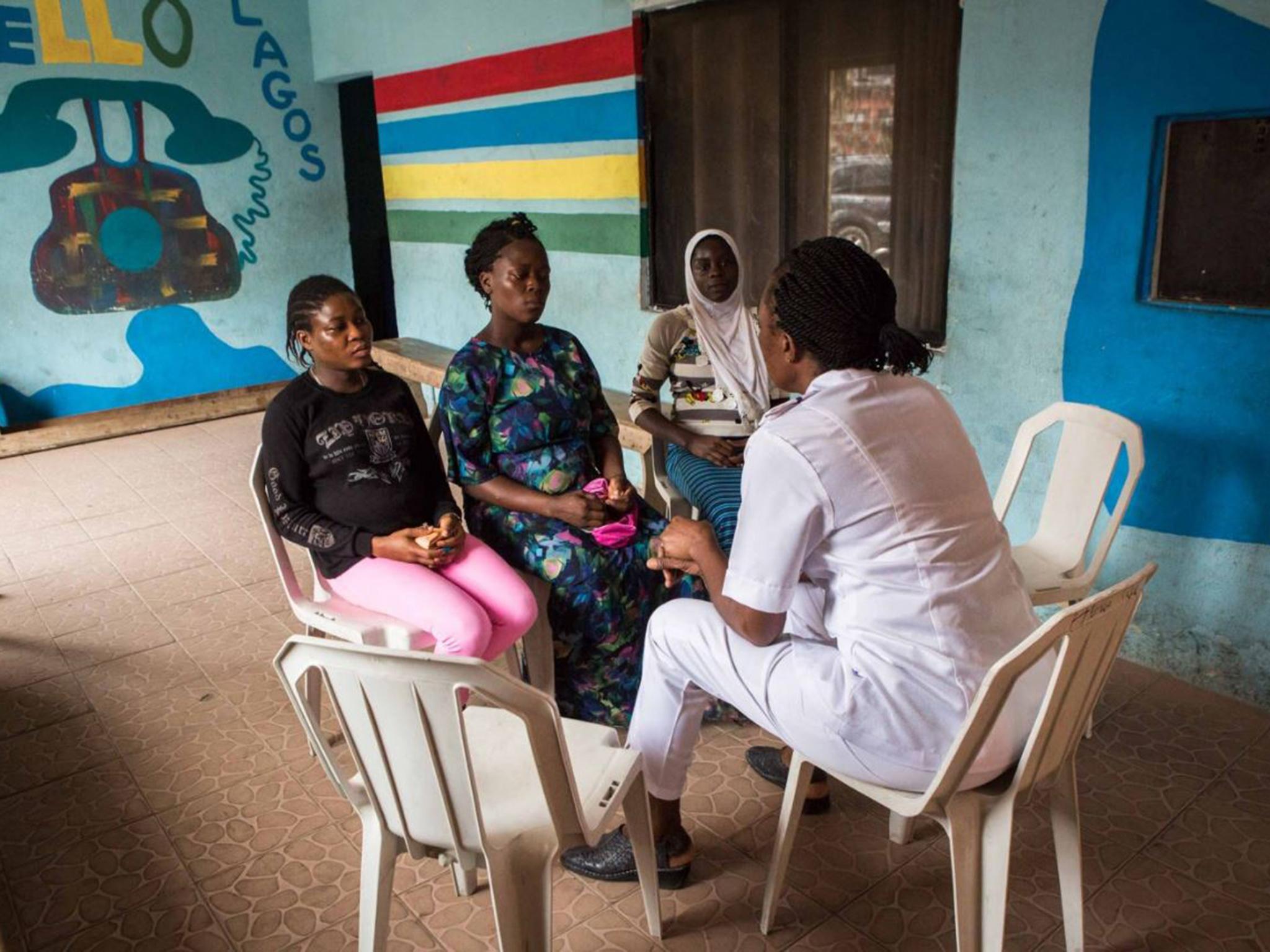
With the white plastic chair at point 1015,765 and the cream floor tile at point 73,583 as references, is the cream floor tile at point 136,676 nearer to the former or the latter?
the cream floor tile at point 73,583

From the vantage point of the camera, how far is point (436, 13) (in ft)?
18.8

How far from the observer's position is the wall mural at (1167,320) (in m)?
2.70

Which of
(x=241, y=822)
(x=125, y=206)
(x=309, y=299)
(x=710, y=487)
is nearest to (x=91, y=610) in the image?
(x=241, y=822)

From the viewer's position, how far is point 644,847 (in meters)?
2.05

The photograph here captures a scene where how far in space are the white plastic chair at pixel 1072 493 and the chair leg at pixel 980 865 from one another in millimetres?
1017

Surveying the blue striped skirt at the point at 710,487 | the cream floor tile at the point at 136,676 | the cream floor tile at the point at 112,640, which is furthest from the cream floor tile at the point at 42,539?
→ the blue striped skirt at the point at 710,487

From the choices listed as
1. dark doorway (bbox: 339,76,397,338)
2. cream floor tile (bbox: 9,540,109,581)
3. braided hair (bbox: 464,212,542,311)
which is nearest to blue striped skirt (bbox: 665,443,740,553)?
braided hair (bbox: 464,212,542,311)

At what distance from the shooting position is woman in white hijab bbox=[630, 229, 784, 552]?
324 centimetres

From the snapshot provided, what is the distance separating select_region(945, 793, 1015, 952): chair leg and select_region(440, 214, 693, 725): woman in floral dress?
3.99ft

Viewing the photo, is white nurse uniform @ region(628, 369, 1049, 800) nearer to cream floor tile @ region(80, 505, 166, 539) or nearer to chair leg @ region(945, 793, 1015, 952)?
chair leg @ region(945, 793, 1015, 952)

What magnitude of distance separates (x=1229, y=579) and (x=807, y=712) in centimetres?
187

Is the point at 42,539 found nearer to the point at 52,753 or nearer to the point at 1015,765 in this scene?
the point at 52,753

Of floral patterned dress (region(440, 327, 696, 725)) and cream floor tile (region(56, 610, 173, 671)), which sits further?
cream floor tile (region(56, 610, 173, 671))

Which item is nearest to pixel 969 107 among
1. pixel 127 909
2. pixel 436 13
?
pixel 127 909
